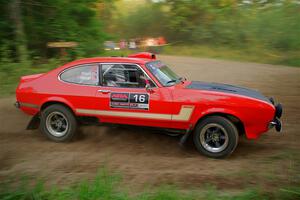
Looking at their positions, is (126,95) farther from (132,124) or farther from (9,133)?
(9,133)

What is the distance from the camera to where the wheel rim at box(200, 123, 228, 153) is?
19.0 ft

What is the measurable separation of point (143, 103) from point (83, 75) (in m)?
1.31

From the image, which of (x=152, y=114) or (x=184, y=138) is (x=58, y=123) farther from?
(x=184, y=138)

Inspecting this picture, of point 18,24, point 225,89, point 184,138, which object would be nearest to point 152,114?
point 184,138

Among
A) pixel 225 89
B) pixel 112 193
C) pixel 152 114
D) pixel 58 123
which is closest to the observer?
pixel 112 193

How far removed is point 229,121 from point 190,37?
2411 centimetres

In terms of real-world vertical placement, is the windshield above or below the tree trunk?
below

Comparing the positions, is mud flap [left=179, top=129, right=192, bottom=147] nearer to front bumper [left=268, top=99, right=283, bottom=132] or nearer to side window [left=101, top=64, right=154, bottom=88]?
side window [left=101, top=64, right=154, bottom=88]

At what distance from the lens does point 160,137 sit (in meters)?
6.81

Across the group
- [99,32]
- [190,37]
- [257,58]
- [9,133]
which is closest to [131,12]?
[190,37]

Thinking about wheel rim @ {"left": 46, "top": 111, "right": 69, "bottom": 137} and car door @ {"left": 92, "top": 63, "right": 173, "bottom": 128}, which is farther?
wheel rim @ {"left": 46, "top": 111, "right": 69, "bottom": 137}

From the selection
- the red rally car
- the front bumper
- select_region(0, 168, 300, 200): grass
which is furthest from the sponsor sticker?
the front bumper

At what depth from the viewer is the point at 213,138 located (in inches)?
232

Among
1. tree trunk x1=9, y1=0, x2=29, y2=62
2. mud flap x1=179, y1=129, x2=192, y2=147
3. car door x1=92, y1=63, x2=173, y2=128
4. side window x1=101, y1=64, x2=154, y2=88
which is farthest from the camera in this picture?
tree trunk x1=9, y1=0, x2=29, y2=62
